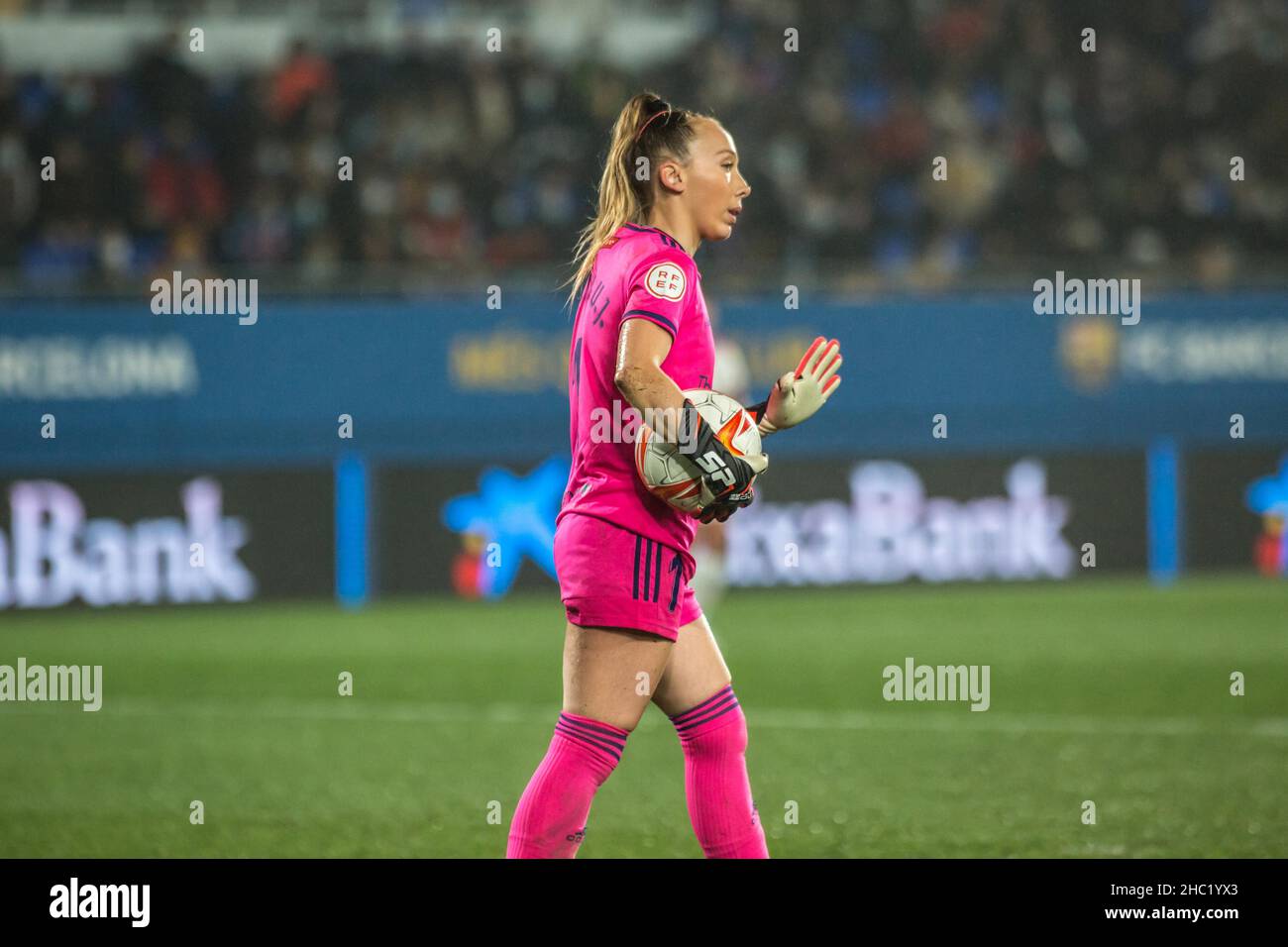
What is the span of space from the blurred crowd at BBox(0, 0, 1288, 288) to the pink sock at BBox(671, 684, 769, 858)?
32.1ft

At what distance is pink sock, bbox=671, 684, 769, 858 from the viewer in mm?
4480

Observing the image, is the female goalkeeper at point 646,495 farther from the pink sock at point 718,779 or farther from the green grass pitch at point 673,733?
the green grass pitch at point 673,733

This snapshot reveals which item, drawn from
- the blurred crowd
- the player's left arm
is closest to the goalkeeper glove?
the player's left arm

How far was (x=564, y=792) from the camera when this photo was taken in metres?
4.18

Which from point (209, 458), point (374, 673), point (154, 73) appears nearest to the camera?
point (374, 673)

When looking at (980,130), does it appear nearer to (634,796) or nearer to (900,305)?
(900,305)

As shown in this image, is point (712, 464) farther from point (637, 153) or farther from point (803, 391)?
point (637, 153)

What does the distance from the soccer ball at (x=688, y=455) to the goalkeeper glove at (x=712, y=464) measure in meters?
0.02

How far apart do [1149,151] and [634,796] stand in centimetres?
1172

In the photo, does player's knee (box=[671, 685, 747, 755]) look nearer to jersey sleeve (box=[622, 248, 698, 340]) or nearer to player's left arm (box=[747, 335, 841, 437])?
player's left arm (box=[747, 335, 841, 437])

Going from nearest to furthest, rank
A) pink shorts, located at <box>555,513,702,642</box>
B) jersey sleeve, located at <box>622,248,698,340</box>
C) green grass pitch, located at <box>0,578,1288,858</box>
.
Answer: jersey sleeve, located at <box>622,248,698,340</box> < pink shorts, located at <box>555,513,702,642</box> < green grass pitch, located at <box>0,578,1288,858</box>

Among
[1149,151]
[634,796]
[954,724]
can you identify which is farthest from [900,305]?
[634,796]

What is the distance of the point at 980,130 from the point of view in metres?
17.1

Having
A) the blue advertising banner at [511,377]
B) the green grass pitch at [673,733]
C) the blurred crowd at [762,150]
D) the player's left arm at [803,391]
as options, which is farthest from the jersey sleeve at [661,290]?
the blurred crowd at [762,150]
